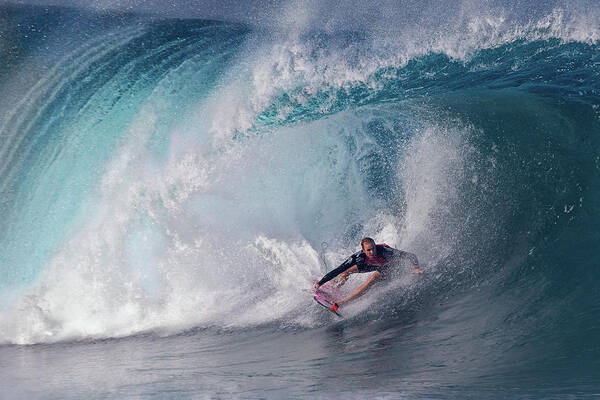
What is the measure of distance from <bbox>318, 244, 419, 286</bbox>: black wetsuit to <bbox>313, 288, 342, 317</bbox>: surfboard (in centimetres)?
14

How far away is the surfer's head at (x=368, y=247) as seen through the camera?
6.57 metres

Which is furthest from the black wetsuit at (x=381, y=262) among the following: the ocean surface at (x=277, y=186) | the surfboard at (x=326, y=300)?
the ocean surface at (x=277, y=186)

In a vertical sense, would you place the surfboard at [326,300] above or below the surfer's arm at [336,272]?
below

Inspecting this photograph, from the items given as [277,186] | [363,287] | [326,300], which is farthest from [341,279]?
[277,186]

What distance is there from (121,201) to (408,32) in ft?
20.7

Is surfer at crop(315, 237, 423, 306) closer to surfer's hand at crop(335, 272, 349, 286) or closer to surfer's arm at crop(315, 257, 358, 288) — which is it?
surfer's arm at crop(315, 257, 358, 288)

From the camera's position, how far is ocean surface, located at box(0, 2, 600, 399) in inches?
246

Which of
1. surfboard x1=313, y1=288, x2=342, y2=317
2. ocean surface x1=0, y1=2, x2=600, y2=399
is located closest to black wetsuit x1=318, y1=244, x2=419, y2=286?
surfboard x1=313, y1=288, x2=342, y2=317

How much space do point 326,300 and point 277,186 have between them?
3.04 m

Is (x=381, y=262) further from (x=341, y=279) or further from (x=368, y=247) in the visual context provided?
(x=341, y=279)

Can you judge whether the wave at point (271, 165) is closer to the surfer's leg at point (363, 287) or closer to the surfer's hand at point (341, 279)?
the surfer's leg at point (363, 287)

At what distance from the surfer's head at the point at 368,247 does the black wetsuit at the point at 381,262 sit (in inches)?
3.1

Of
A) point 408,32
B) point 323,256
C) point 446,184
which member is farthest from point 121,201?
point 408,32

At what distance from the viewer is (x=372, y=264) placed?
22.3 feet
